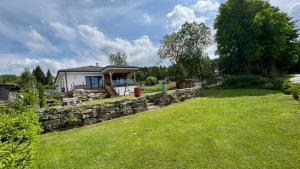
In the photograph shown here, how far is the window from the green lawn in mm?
20526

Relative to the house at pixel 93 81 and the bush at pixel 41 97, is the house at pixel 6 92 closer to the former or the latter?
the house at pixel 93 81

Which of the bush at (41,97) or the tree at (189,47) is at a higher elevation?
the tree at (189,47)

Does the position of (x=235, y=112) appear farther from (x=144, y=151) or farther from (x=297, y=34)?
(x=297, y=34)

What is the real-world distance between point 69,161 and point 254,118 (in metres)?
6.74

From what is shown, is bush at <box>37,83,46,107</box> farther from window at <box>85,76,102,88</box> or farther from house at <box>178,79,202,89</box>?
house at <box>178,79,202,89</box>

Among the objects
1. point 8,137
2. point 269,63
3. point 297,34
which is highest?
point 297,34

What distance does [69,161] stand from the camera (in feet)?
15.9

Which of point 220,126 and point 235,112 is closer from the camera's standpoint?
point 220,126

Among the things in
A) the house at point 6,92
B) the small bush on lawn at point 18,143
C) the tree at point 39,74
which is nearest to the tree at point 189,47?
the house at point 6,92

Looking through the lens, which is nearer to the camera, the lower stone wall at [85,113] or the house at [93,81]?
the lower stone wall at [85,113]

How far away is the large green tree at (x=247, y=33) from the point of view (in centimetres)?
2530

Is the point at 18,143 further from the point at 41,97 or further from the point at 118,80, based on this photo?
the point at 118,80

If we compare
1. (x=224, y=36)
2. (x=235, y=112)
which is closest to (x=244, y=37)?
(x=224, y=36)

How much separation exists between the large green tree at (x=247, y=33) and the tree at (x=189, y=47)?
4.38 metres
